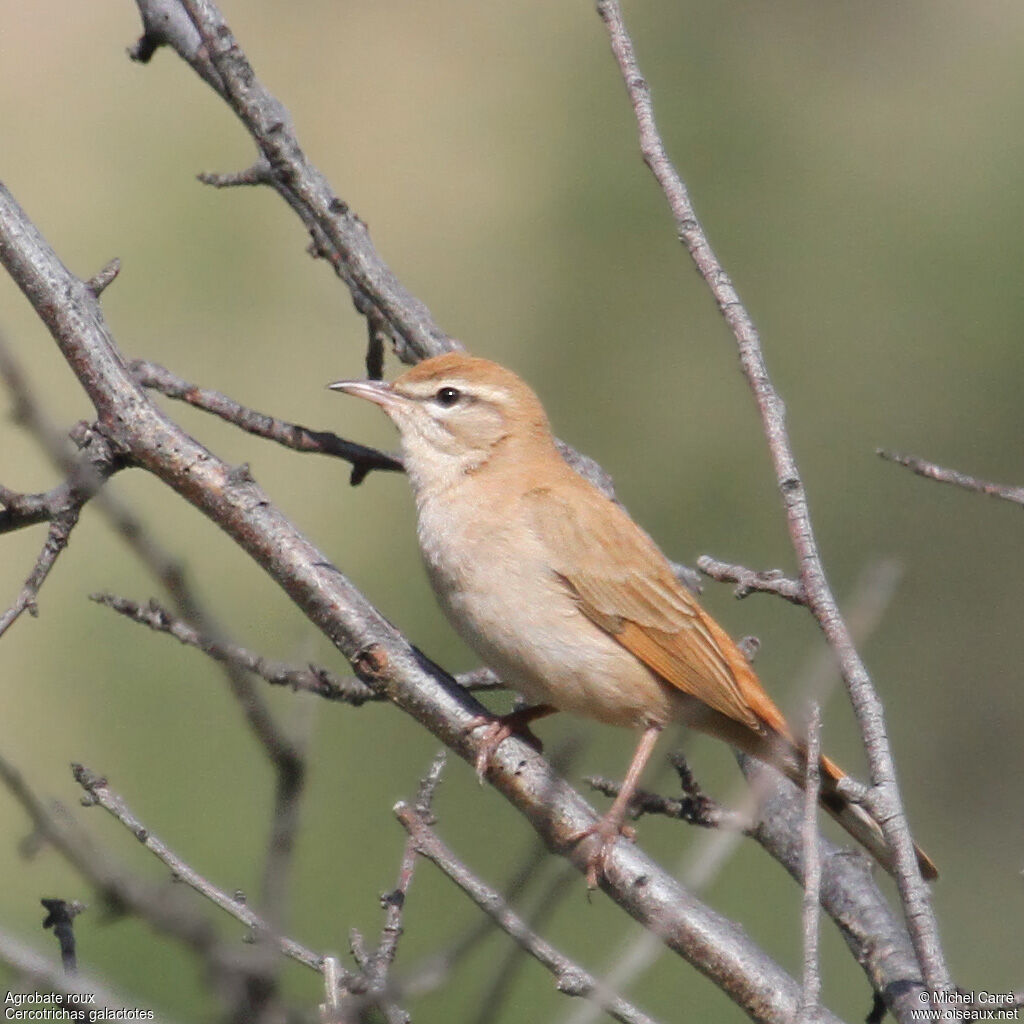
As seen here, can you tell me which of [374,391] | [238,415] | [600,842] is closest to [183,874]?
[600,842]

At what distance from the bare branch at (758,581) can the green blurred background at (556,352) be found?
3575 millimetres

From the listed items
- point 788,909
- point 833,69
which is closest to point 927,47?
point 833,69

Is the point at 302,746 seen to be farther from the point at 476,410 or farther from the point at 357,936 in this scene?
the point at 476,410

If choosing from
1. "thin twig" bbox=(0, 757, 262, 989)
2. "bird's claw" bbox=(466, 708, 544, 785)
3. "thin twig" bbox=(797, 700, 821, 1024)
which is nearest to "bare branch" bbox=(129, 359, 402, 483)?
"bird's claw" bbox=(466, 708, 544, 785)

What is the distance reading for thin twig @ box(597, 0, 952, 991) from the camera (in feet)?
7.38

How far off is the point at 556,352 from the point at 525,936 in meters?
7.55

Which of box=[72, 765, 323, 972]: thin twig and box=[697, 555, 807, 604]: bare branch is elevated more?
box=[697, 555, 807, 604]: bare branch

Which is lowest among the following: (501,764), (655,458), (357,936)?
(357,936)

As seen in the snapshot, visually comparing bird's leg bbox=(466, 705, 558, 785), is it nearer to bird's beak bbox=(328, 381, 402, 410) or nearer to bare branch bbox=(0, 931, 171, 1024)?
bird's beak bbox=(328, 381, 402, 410)

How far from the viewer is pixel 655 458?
29.4 feet

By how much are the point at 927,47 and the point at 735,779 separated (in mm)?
6316

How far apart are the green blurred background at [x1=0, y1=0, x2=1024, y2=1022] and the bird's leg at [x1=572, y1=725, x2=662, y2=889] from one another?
85.4 inches

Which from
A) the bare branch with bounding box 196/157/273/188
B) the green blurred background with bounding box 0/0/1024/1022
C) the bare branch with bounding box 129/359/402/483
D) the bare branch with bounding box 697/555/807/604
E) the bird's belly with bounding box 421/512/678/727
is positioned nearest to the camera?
the bare branch with bounding box 697/555/807/604

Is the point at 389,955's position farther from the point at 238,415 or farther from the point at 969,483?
the point at 238,415
